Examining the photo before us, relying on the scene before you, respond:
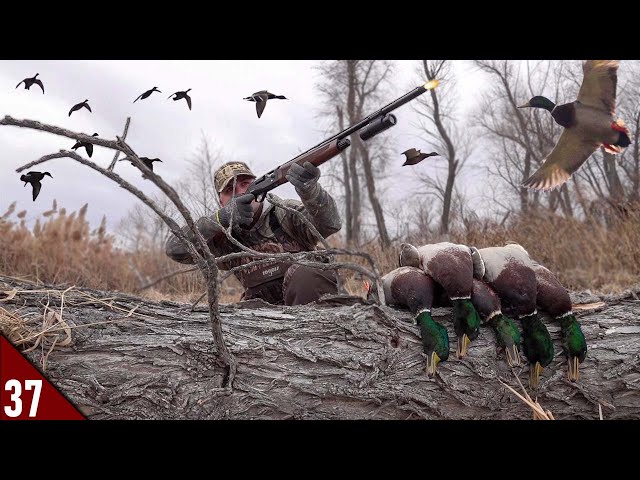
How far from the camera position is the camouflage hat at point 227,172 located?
389 cm

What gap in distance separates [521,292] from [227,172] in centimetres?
Result: 249

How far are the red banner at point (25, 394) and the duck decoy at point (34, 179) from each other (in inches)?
25.9

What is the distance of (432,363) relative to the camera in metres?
2.10

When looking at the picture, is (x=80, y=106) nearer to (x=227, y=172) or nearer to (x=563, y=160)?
(x=227, y=172)

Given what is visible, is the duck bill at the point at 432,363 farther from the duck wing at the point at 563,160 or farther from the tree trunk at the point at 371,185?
the tree trunk at the point at 371,185

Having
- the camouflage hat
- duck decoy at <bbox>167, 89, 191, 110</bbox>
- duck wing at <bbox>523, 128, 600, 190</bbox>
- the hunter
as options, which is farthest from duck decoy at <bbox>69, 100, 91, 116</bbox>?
duck wing at <bbox>523, 128, 600, 190</bbox>

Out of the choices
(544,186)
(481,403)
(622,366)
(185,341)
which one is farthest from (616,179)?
(185,341)

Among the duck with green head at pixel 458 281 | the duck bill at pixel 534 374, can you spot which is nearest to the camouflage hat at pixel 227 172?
the duck with green head at pixel 458 281

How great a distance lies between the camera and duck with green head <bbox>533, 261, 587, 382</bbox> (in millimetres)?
2197

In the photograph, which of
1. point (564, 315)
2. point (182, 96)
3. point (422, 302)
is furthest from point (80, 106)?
point (564, 315)

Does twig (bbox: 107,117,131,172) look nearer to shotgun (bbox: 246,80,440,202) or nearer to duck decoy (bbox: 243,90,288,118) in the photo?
duck decoy (bbox: 243,90,288,118)

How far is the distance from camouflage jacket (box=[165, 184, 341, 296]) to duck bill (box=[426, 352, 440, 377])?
1.52m

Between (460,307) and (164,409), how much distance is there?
1.30 meters

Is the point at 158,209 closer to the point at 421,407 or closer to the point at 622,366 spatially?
the point at 421,407
